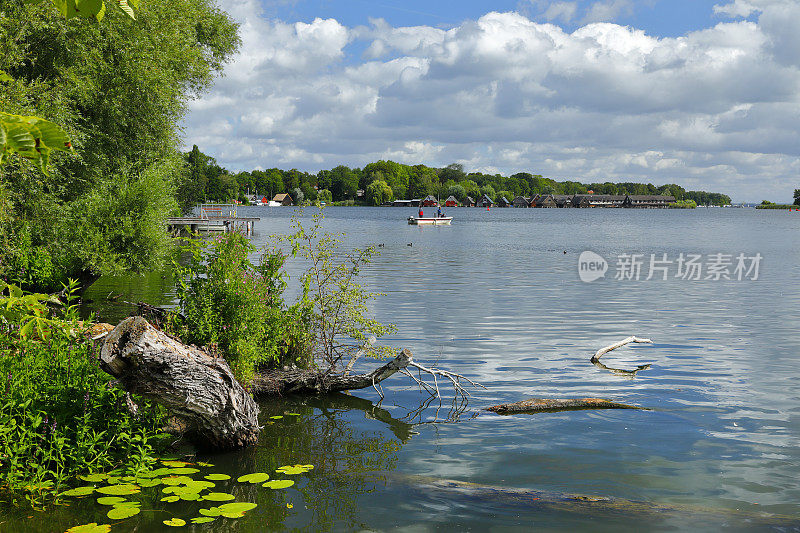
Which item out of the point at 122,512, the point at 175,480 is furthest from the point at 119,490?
the point at 175,480

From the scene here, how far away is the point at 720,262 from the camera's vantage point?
173ft

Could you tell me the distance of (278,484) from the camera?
8953mm

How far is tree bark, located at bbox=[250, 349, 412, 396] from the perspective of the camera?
12922mm

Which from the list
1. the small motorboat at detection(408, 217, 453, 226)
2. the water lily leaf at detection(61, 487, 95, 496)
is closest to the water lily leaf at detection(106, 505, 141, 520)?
the water lily leaf at detection(61, 487, 95, 496)

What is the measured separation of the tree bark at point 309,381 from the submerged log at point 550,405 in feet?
6.94

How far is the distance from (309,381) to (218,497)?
4.97m

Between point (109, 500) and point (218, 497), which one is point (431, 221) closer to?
point (218, 497)

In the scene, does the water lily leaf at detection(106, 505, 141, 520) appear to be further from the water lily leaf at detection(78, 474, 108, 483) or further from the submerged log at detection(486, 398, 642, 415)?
the submerged log at detection(486, 398, 642, 415)

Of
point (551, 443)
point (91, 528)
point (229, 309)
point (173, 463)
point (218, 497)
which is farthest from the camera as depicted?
point (229, 309)

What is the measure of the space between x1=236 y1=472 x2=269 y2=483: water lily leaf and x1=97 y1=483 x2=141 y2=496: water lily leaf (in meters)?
1.32

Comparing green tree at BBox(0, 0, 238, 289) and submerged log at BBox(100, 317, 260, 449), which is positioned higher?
green tree at BBox(0, 0, 238, 289)

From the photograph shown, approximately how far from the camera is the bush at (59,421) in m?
8.12

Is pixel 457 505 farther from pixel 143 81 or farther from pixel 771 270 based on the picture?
pixel 771 270

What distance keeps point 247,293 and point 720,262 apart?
4918cm
